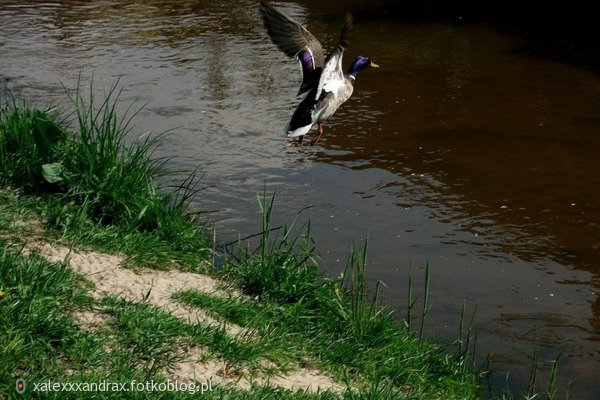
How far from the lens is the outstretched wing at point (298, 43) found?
6.21m

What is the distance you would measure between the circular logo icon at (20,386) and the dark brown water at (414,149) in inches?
102

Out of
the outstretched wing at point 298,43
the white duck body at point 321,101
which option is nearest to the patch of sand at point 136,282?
the white duck body at point 321,101

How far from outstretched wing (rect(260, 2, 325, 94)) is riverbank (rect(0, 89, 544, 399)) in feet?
3.60

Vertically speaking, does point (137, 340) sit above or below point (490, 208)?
above

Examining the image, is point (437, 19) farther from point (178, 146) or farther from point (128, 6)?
point (178, 146)

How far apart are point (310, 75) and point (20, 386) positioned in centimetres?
335

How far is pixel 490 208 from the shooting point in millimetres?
7207

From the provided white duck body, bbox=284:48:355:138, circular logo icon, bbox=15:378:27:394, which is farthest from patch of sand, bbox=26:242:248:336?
white duck body, bbox=284:48:355:138

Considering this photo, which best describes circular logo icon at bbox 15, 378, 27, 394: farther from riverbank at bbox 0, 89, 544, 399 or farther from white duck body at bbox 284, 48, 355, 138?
white duck body at bbox 284, 48, 355, 138

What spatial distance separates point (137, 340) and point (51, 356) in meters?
0.40

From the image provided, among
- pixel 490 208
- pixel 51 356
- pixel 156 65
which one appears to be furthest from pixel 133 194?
pixel 156 65

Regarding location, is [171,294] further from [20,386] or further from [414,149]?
[414,149]

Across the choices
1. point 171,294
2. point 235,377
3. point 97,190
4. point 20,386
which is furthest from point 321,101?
point 20,386

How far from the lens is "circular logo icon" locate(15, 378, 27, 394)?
131 inches
